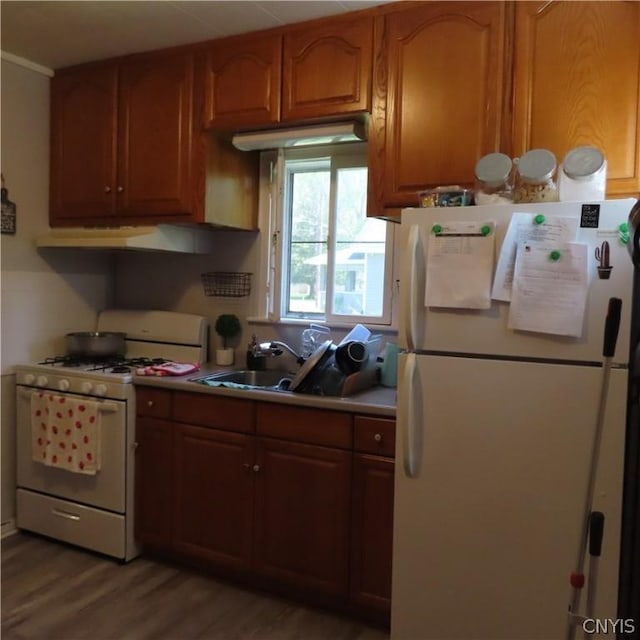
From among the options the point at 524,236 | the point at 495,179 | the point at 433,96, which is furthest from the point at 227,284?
the point at 524,236

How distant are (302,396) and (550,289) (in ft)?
3.51

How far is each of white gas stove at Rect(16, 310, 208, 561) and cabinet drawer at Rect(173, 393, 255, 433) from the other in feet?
0.91

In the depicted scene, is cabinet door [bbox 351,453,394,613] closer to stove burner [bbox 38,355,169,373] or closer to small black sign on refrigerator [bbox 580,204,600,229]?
small black sign on refrigerator [bbox 580,204,600,229]

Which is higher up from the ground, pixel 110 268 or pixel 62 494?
pixel 110 268

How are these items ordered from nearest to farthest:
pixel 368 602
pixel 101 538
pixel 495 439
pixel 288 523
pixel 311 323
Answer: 1. pixel 495 439
2. pixel 368 602
3. pixel 288 523
4. pixel 101 538
5. pixel 311 323

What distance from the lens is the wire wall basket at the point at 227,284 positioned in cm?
320

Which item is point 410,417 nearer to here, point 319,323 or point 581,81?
point 319,323

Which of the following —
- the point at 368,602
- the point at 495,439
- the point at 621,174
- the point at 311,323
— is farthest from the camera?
the point at 311,323

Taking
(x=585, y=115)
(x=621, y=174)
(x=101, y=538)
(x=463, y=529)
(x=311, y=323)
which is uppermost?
(x=585, y=115)

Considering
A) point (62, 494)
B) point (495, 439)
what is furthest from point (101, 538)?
point (495, 439)

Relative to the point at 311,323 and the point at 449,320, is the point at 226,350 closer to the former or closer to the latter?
the point at 311,323

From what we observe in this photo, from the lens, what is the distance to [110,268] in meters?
3.58

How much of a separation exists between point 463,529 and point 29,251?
2553 millimetres

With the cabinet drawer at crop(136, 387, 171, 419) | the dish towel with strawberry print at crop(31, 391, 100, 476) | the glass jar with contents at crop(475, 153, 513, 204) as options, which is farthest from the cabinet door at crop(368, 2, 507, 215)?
the dish towel with strawberry print at crop(31, 391, 100, 476)
